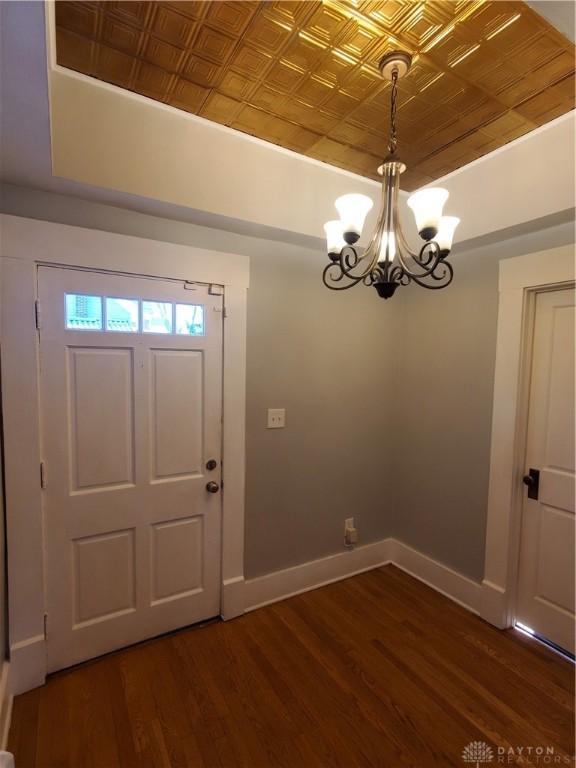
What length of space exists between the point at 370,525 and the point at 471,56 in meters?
2.69

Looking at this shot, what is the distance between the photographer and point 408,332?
109 inches

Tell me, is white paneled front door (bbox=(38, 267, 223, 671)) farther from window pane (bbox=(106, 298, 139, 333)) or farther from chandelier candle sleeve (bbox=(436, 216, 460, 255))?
chandelier candle sleeve (bbox=(436, 216, 460, 255))

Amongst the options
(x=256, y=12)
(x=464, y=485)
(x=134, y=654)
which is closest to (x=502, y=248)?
(x=464, y=485)

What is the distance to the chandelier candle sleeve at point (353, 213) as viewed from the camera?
132 cm

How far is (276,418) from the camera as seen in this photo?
232 cm

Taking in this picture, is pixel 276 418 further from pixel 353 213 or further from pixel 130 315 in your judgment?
pixel 353 213

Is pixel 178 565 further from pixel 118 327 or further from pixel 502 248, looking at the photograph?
pixel 502 248

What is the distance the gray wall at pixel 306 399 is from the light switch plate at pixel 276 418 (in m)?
0.04

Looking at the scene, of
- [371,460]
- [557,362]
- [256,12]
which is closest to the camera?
[256,12]

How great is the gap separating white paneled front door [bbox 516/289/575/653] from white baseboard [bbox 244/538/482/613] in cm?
34

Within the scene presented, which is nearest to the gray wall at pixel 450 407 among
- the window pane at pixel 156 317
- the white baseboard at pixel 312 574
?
the white baseboard at pixel 312 574

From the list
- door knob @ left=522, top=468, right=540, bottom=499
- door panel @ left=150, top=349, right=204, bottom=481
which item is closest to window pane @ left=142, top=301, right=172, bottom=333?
door panel @ left=150, top=349, right=204, bottom=481

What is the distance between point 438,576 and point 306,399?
153 cm

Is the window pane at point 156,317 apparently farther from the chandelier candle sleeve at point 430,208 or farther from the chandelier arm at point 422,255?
the chandelier candle sleeve at point 430,208
